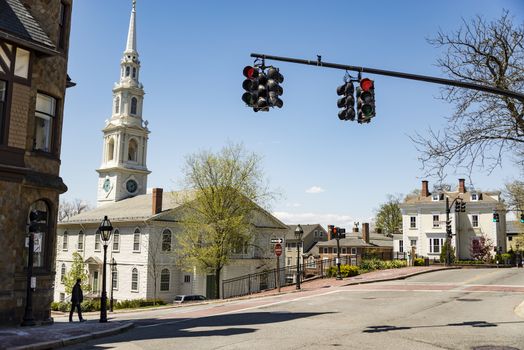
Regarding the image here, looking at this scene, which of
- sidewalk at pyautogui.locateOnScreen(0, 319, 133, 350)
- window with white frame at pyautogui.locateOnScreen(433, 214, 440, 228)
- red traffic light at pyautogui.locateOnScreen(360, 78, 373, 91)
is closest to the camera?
red traffic light at pyautogui.locateOnScreen(360, 78, 373, 91)

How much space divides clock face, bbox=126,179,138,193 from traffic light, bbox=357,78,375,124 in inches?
2080

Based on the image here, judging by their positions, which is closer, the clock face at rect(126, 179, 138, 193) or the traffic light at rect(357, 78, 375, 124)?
the traffic light at rect(357, 78, 375, 124)

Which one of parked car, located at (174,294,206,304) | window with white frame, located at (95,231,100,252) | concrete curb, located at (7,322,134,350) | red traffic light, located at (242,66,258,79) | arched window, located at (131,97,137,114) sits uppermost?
arched window, located at (131,97,137,114)

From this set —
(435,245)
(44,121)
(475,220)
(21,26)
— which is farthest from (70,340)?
(475,220)

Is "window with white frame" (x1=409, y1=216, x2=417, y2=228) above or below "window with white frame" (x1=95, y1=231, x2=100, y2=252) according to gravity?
above

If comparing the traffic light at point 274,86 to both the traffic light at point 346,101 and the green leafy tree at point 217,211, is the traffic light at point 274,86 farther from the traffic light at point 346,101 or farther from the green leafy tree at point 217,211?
the green leafy tree at point 217,211

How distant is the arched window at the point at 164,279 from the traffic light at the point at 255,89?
3788 cm

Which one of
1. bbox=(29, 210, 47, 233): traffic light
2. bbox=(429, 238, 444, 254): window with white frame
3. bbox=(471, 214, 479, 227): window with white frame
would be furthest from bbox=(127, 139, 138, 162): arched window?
bbox=(29, 210, 47, 233): traffic light

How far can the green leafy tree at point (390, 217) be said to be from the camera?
105125 mm

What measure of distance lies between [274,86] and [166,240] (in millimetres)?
38395

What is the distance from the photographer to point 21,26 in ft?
55.0

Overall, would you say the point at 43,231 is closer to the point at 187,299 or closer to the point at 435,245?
the point at 187,299

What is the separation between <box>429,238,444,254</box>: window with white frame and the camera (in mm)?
65625

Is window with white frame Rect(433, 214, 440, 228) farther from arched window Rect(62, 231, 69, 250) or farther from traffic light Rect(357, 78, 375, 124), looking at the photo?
traffic light Rect(357, 78, 375, 124)
